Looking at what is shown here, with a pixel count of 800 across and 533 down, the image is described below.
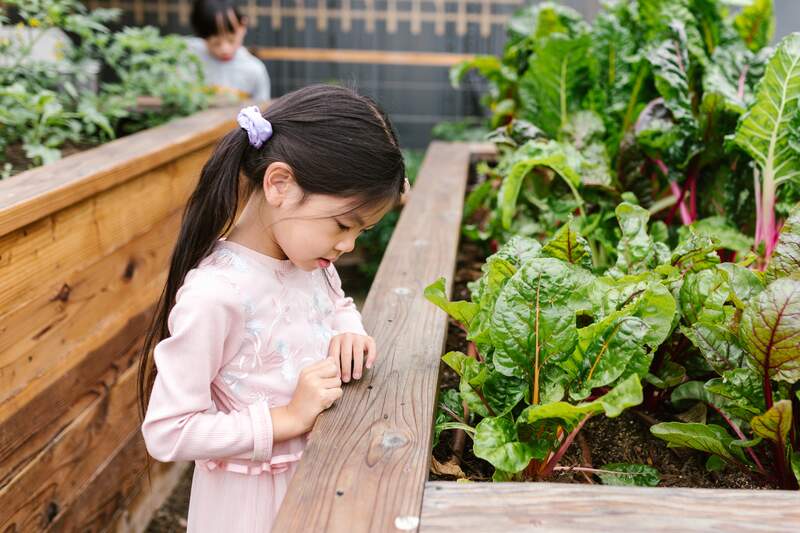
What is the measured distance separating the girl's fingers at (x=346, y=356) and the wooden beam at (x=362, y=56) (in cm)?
588

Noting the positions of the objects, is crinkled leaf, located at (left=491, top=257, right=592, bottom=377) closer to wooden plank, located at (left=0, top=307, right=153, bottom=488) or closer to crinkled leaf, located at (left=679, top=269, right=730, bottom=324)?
crinkled leaf, located at (left=679, top=269, right=730, bottom=324)

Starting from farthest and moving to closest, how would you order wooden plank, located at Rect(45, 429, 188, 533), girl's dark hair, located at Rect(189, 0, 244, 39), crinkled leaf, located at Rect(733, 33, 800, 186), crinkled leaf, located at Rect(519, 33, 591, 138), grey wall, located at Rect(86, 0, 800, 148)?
grey wall, located at Rect(86, 0, 800, 148), girl's dark hair, located at Rect(189, 0, 244, 39), crinkled leaf, located at Rect(519, 33, 591, 138), wooden plank, located at Rect(45, 429, 188, 533), crinkled leaf, located at Rect(733, 33, 800, 186)

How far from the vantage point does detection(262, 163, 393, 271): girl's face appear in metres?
1.32

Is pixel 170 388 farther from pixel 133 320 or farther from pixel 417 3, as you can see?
pixel 417 3

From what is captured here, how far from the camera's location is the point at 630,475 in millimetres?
1372

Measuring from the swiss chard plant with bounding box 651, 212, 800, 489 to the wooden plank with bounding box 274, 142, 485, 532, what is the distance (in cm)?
40

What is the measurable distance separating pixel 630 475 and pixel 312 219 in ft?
2.17

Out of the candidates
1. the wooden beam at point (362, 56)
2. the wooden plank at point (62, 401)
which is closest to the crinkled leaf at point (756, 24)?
the wooden plank at point (62, 401)

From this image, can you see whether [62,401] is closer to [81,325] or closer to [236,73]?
[81,325]

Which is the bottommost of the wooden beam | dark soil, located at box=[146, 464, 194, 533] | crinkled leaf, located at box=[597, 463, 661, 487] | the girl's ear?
dark soil, located at box=[146, 464, 194, 533]

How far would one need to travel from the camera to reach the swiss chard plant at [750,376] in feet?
3.87

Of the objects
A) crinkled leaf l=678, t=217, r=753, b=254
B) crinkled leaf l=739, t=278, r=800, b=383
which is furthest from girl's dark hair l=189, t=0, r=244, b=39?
crinkled leaf l=739, t=278, r=800, b=383

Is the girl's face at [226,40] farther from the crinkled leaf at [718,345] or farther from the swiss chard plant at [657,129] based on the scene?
the crinkled leaf at [718,345]

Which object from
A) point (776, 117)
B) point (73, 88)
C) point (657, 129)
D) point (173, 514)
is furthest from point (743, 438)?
point (73, 88)
